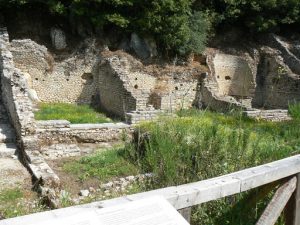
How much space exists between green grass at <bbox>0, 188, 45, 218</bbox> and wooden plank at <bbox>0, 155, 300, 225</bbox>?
4.20 metres

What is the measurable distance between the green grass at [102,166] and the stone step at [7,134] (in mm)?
2509

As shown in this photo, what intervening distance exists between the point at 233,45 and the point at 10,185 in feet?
61.0

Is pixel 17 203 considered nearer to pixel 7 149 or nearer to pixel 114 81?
pixel 7 149

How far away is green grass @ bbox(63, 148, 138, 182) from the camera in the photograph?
849 centimetres

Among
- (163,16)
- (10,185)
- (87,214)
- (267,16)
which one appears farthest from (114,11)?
(87,214)

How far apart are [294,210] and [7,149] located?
342 inches

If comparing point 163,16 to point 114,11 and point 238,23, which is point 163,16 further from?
point 238,23

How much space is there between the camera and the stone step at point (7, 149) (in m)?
10.2

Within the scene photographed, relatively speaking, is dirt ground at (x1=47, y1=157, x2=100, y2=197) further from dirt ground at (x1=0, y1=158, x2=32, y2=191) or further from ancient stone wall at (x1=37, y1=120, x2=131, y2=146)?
ancient stone wall at (x1=37, y1=120, x2=131, y2=146)

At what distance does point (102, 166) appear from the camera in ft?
29.8

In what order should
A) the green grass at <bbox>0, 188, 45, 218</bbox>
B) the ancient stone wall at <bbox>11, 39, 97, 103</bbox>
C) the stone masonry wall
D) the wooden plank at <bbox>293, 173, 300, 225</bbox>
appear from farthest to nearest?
the ancient stone wall at <bbox>11, 39, 97, 103</bbox>, the stone masonry wall, the green grass at <bbox>0, 188, 45, 218</bbox>, the wooden plank at <bbox>293, 173, 300, 225</bbox>

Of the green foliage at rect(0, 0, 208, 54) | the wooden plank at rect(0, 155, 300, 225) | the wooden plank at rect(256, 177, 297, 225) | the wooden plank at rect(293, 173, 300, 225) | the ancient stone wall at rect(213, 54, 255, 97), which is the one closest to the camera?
the wooden plank at rect(0, 155, 300, 225)

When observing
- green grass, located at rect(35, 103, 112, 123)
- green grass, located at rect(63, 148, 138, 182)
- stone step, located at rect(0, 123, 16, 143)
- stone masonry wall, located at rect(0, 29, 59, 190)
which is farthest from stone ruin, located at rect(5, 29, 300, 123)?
green grass, located at rect(63, 148, 138, 182)

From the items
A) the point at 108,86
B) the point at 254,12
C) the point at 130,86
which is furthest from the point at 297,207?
the point at 254,12
